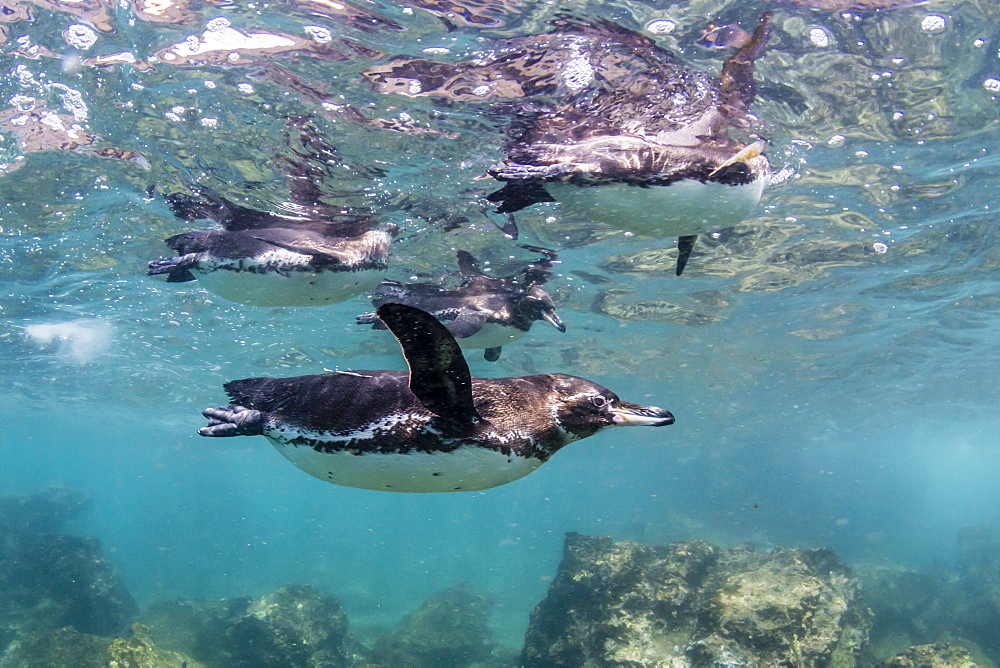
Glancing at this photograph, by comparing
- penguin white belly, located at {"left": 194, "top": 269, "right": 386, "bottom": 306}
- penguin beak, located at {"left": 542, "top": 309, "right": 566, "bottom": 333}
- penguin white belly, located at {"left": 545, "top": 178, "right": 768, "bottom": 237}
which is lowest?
penguin beak, located at {"left": 542, "top": 309, "right": 566, "bottom": 333}

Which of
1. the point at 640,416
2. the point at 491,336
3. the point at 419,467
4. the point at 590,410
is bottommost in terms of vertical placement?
the point at 491,336

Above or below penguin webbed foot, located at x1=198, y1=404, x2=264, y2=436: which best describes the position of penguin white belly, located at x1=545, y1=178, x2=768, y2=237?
above

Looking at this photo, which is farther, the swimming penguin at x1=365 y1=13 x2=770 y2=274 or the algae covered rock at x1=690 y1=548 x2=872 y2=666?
the algae covered rock at x1=690 y1=548 x2=872 y2=666

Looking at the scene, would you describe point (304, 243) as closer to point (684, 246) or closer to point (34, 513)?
point (684, 246)

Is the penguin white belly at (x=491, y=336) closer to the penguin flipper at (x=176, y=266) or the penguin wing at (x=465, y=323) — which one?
the penguin wing at (x=465, y=323)

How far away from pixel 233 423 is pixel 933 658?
40.9 ft

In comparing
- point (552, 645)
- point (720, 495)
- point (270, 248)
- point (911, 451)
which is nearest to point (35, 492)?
point (552, 645)

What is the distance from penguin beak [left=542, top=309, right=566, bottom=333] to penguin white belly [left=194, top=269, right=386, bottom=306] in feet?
7.83

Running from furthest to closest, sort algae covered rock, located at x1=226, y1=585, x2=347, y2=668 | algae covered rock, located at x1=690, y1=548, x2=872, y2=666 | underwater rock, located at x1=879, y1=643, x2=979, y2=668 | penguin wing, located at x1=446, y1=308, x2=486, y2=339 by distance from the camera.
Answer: algae covered rock, located at x1=226, y1=585, x2=347, y2=668, underwater rock, located at x1=879, y1=643, x2=979, y2=668, algae covered rock, located at x1=690, y1=548, x2=872, y2=666, penguin wing, located at x1=446, y1=308, x2=486, y2=339

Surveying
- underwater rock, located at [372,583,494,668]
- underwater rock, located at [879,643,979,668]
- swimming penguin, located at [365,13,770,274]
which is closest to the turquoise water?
swimming penguin, located at [365,13,770,274]

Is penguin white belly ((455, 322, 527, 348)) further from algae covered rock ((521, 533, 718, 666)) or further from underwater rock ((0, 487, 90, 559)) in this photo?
underwater rock ((0, 487, 90, 559))

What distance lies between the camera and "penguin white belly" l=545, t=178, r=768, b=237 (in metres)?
3.78

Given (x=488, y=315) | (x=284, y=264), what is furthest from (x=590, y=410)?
(x=488, y=315)

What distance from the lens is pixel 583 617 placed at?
11.4 metres
